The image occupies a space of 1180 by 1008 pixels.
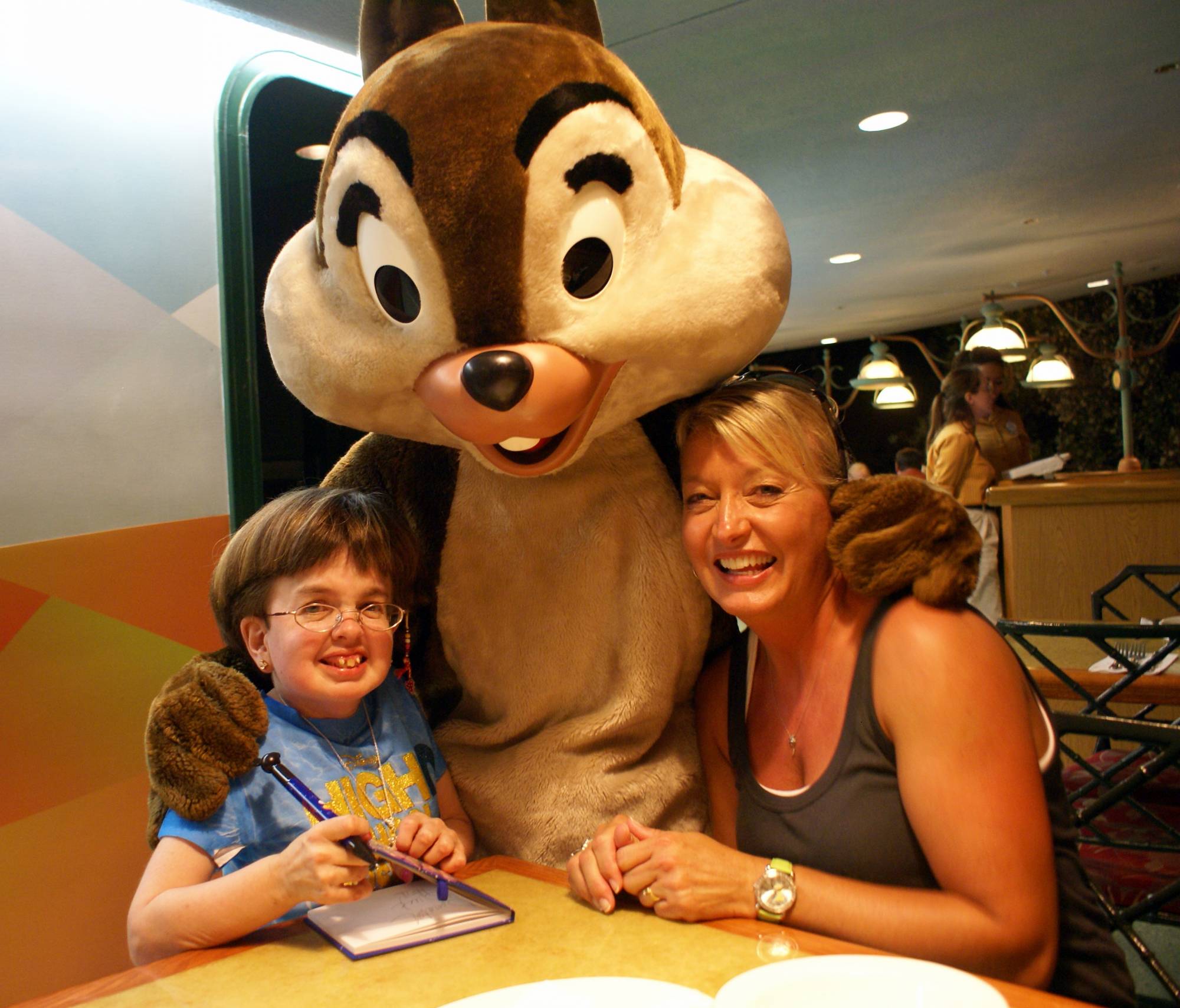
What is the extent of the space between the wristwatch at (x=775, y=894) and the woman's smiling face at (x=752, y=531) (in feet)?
1.05

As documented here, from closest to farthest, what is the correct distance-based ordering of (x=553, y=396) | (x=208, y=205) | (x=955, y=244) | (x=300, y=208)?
(x=553, y=396), (x=208, y=205), (x=300, y=208), (x=955, y=244)

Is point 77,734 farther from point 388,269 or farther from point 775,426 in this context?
point 775,426

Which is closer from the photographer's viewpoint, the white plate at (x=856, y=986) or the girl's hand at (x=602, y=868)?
the white plate at (x=856, y=986)

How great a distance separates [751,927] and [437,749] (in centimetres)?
58

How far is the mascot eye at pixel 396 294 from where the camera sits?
1207 mm

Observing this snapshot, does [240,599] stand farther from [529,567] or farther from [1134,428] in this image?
[1134,428]

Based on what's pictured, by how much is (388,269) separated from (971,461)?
5621 millimetres

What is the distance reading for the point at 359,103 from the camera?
1210 millimetres

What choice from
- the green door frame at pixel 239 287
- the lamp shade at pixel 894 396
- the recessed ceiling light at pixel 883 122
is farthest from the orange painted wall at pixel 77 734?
the lamp shade at pixel 894 396

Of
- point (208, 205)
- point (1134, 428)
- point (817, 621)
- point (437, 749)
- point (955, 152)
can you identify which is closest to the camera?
point (817, 621)

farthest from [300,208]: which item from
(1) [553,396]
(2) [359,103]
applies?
(1) [553,396]

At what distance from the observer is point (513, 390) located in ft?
3.57

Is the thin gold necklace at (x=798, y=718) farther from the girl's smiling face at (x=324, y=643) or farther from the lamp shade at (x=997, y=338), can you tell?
the lamp shade at (x=997, y=338)

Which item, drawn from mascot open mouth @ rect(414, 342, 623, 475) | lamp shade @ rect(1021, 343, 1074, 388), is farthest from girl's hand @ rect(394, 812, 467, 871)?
lamp shade @ rect(1021, 343, 1074, 388)
